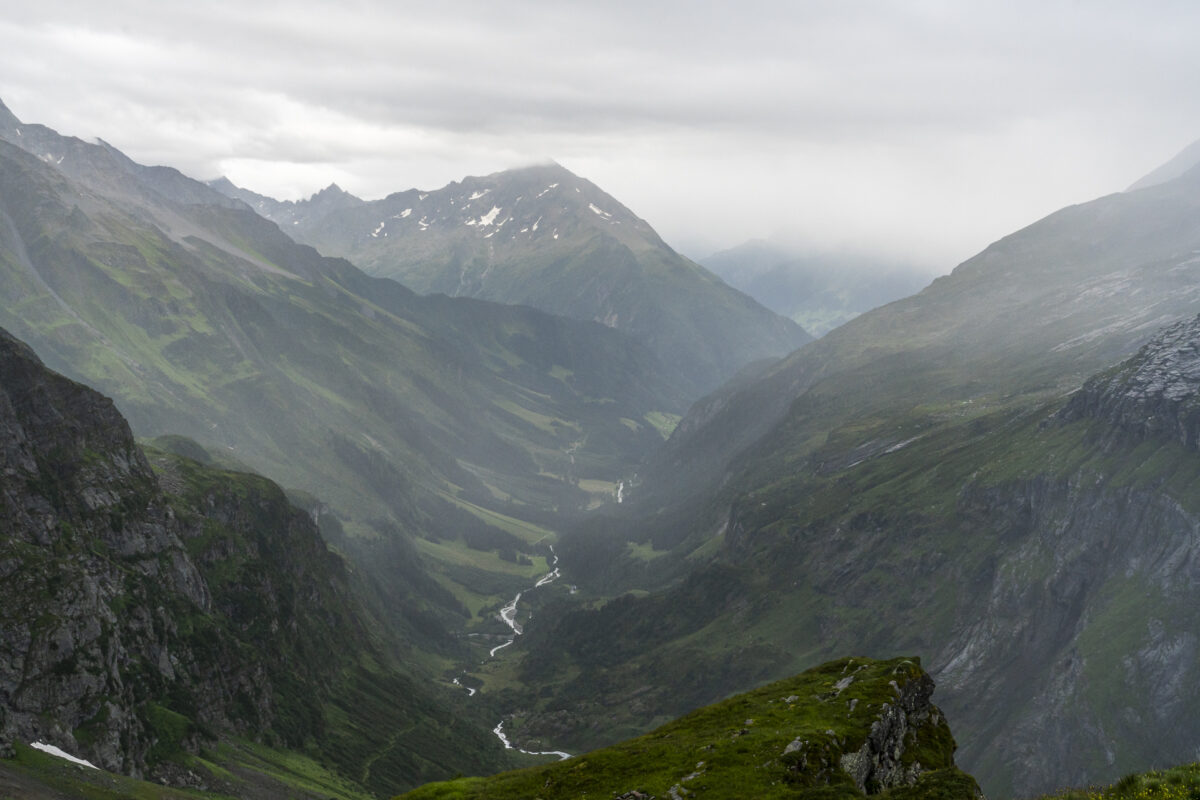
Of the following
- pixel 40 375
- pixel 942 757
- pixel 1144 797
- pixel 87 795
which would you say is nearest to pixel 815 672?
pixel 942 757

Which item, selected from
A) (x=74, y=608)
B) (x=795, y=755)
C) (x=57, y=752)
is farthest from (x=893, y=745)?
(x=74, y=608)

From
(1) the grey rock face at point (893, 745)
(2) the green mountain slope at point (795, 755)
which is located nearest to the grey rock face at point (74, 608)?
(2) the green mountain slope at point (795, 755)

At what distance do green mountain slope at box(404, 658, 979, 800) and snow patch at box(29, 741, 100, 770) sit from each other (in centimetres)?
6693

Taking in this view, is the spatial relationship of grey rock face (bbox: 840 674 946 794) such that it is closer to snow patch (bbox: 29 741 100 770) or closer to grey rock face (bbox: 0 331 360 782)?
snow patch (bbox: 29 741 100 770)

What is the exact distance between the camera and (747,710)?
99125 mm

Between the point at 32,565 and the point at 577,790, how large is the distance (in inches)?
4565

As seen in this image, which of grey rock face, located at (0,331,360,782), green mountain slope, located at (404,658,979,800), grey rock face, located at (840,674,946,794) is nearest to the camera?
green mountain slope, located at (404,658,979,800)

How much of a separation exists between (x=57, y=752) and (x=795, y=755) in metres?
115

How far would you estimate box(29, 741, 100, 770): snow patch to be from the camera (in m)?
129

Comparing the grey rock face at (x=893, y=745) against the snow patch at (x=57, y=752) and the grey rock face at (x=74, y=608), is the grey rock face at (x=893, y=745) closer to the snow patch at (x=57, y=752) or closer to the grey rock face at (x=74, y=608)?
the snow patch at (x=57, y=752)

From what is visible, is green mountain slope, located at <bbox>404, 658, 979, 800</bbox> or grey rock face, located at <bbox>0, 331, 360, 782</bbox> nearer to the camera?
green mountain slope, located at <bbox>404, 658, 979, 800</bbox>

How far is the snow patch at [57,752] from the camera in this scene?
129m

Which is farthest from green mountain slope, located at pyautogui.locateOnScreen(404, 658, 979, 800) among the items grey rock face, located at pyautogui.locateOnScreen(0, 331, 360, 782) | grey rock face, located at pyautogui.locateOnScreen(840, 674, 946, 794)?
grey rock face, located at pyautogui.locateOnScreen(0, 331, 360, 782)

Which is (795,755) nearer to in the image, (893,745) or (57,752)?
(893,745)
